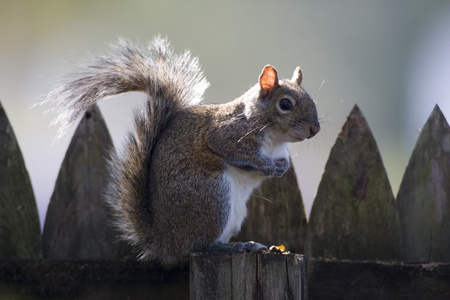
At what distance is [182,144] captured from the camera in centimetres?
203

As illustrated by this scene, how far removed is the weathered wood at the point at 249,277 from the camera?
1.62 metres

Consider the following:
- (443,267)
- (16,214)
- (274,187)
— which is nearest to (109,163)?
(16,214)

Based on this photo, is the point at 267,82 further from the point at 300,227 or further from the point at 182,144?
the point at 300,227

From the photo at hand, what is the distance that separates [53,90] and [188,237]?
588 mm

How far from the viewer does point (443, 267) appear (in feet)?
6.10

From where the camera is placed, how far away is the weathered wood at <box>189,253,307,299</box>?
1.62 m

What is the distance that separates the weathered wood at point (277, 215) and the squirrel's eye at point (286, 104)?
0.18 metres

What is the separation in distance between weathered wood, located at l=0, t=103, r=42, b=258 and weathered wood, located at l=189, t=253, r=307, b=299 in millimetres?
700

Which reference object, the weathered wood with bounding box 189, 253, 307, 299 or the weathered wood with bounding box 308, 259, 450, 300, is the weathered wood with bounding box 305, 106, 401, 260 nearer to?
the weathered wood with bounding box 308, 259, 450, 300

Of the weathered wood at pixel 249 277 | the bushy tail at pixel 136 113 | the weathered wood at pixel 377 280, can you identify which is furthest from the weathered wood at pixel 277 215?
the weathered wood at pixel 249 277

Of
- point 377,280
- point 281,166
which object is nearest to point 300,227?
point 281,166

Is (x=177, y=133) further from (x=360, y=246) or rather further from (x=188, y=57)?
(x=360, y=246)

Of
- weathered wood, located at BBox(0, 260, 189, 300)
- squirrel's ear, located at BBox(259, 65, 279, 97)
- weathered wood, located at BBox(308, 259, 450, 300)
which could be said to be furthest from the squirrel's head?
weathered wood, located at BBox(0, 260, 189, 300)

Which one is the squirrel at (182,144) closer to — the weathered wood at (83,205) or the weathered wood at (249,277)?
the weathered wood at (83,205)
